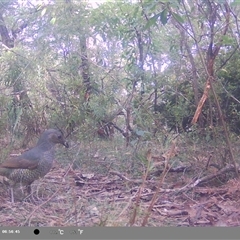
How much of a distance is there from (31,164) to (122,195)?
337 millimetres

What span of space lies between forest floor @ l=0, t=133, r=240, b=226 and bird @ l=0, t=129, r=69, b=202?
0.12 feet

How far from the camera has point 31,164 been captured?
163 cm

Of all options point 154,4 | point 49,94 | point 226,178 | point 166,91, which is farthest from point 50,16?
point 226,178

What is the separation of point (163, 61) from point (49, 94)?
1.46ft

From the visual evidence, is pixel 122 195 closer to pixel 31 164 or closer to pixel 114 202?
pixel 114 202

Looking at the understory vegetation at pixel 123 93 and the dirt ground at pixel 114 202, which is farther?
the understory vegetation at pixel 123 93

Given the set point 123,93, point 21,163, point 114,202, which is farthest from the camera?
point 123,93

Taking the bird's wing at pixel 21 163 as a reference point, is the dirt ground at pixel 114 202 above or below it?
Answer: below

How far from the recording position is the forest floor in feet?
4.42

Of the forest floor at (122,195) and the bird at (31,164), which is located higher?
the bird at (31,164)

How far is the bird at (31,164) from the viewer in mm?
1633

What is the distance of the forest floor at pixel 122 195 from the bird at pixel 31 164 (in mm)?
36

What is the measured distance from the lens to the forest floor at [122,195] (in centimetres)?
135

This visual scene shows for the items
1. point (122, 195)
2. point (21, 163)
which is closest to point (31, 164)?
point (21, 163)
